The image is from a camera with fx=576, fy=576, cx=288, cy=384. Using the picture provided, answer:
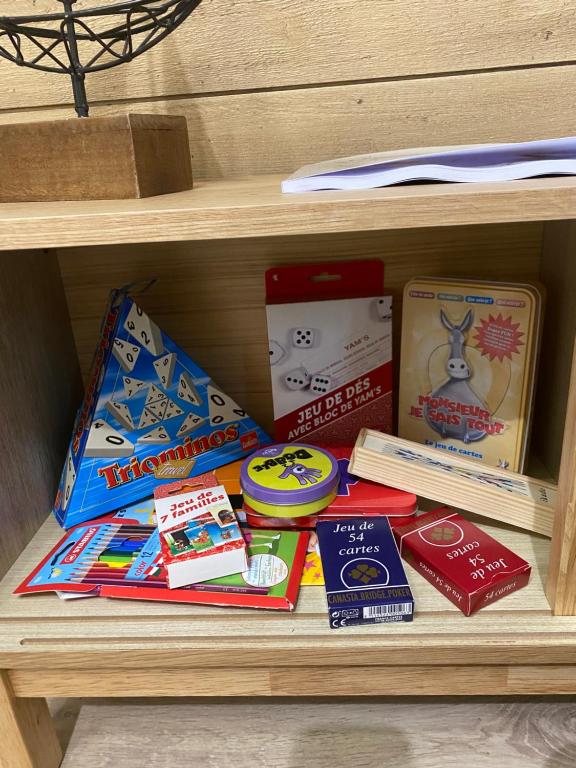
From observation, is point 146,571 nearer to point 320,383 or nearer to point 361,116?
→ point 320,383

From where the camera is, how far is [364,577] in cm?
55

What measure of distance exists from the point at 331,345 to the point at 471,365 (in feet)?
0.58

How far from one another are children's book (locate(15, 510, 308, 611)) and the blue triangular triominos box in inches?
2.3

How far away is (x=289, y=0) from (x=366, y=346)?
0.41 metres

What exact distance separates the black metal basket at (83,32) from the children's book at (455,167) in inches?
7.9

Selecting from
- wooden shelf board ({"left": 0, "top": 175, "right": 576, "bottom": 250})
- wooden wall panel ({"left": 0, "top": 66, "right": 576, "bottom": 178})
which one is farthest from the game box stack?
wooden shelf board ({"left": 0, "top": 175, "right": 576, "bottom": 250})

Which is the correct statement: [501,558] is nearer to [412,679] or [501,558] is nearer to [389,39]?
[412,679]

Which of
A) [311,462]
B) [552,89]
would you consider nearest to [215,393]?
[311,462]

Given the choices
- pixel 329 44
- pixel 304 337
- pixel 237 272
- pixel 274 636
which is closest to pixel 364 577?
pixel 274 636

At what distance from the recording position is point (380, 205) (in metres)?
0.41

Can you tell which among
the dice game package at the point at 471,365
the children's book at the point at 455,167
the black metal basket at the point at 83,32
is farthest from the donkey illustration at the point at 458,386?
the black metal basket at the point at 83,32

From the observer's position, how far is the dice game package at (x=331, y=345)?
75cm

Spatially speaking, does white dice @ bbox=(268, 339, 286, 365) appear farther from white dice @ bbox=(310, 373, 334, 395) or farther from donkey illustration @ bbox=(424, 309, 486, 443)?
donkey illustration @ bbox=(424, 309, 486, 443)

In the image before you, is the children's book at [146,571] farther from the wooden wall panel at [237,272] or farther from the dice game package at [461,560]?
the wooden wall panel at [237,272]
